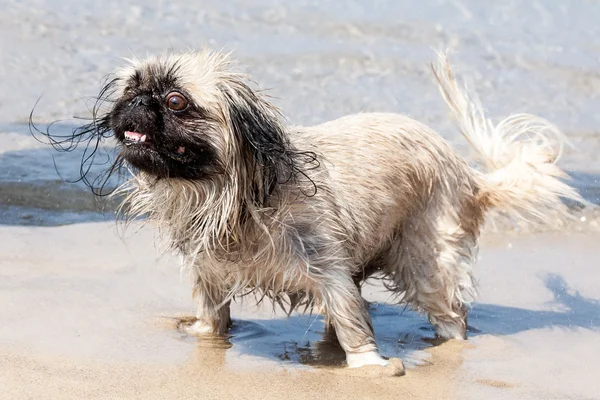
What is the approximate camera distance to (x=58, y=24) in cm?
1252

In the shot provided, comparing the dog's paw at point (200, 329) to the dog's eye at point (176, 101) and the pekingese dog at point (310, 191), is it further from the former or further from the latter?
the dog's eye at point (176, 101)

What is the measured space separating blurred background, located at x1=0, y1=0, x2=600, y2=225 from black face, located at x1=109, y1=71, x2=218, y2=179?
3.45 metres

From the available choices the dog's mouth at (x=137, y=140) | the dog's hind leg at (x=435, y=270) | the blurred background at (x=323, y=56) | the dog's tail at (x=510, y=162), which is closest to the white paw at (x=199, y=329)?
the dog's hind leg at (x=435, y=270)

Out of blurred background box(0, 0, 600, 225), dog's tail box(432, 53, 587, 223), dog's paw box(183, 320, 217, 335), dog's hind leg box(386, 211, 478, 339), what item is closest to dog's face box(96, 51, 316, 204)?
dog's paw box(183, 320, 217, 335)

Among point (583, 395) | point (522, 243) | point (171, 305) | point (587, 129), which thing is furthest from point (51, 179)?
point (587, 129)

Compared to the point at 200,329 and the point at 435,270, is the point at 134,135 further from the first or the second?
the point at 435,270

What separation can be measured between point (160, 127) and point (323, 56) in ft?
26.5

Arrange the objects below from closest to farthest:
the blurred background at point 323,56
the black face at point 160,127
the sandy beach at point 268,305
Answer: the black face at point 160,127
the sandy beach at point 268,305
the blurred background at point 323,56

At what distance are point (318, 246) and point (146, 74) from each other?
118 centimetres

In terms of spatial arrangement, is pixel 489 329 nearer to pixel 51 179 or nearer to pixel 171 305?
pixel 171 305

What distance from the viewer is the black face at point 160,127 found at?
4.37 meters

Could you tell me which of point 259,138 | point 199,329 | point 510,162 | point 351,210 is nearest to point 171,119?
point 259,138

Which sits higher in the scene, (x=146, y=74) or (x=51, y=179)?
(x=146, y=74)

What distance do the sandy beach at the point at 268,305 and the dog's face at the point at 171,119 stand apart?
3.13 ft
